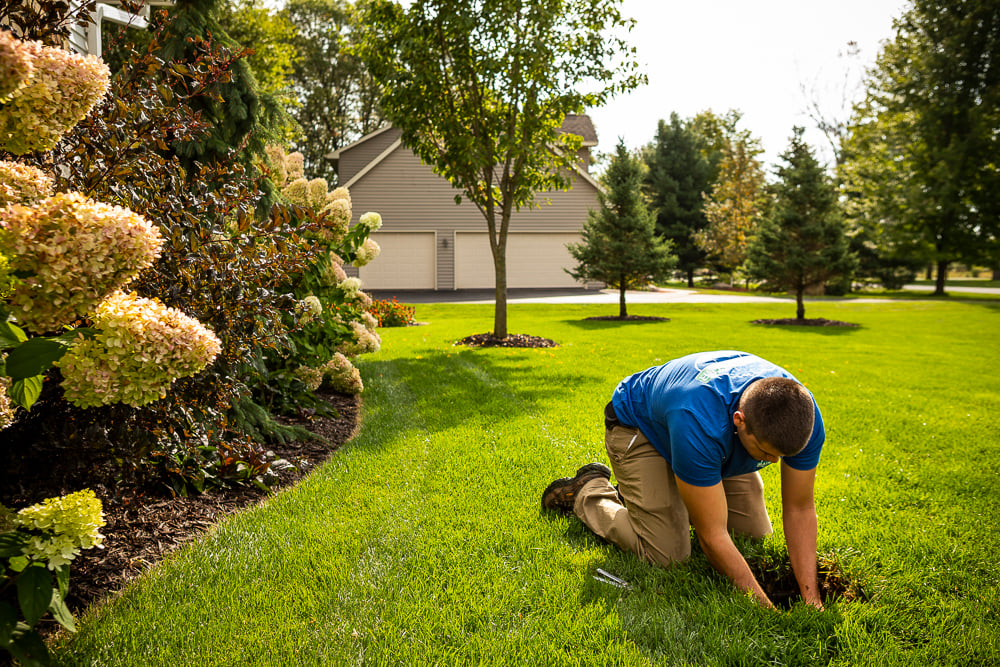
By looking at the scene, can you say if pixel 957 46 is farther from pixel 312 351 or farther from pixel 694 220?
pixel 312 351

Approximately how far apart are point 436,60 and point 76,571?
30.9 feet

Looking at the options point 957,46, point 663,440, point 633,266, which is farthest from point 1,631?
point 957,46

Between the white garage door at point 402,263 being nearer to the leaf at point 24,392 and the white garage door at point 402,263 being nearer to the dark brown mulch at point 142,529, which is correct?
the dark brown mulch at point 142,529

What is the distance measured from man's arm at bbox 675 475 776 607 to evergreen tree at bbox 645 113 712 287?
114 ft

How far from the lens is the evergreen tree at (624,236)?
16.0 meters

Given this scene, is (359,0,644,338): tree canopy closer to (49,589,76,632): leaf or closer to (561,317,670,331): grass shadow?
(561,317,670,331): grass shadow

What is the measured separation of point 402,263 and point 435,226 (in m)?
1.99

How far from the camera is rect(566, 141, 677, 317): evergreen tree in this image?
52.5 ft

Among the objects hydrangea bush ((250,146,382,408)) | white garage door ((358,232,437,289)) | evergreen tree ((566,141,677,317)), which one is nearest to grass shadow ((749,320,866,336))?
evergreen tree ((566,141,677,317))

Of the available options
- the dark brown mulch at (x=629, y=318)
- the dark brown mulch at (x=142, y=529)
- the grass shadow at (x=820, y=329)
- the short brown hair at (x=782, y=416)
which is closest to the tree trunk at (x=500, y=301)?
the dark brown mulch at (x=629, y=318)

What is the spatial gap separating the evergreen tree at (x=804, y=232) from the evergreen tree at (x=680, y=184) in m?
19.8

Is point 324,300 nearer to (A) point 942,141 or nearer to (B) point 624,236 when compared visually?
(B) point 624,236

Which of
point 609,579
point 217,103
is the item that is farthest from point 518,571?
point 217,103

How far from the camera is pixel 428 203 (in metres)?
23.8
